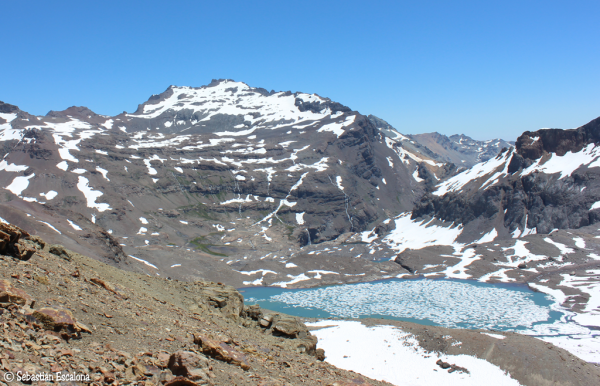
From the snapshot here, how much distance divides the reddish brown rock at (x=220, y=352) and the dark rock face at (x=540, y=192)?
176 m

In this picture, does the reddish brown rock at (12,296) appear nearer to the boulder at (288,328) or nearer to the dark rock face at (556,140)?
the boulder at (288,328)

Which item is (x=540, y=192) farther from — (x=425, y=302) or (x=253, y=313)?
(x=253, y=313)

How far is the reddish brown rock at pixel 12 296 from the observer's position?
13023 mm

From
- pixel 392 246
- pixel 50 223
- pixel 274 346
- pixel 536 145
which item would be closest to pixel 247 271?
pixel 50 223

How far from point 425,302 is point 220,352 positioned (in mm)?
96073

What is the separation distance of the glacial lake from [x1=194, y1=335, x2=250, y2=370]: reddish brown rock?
7305cm

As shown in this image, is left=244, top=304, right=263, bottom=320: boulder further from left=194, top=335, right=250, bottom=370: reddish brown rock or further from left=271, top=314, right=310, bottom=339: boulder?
left=194, top=335, right=250, bottom=370: reddish brown rock

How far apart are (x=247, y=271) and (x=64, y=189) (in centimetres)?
11658

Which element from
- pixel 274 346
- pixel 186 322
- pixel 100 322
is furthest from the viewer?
pixel 274 346

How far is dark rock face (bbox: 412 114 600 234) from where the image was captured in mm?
159125

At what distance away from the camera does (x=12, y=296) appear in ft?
44.0

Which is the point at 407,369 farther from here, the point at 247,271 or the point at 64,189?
the point at 64,189

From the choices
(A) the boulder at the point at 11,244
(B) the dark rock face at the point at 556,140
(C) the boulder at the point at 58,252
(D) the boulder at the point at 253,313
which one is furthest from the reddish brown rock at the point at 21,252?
(B) the dark rock face at the point at 556,140

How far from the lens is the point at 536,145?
624ft
